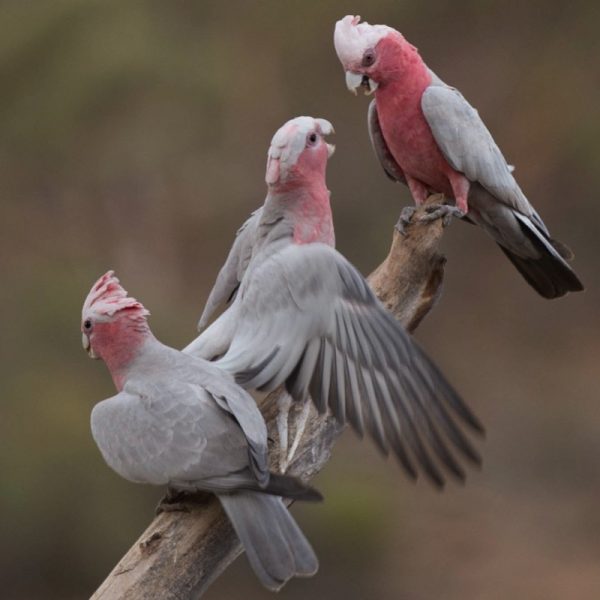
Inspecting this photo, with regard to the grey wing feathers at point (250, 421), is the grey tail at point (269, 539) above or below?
below

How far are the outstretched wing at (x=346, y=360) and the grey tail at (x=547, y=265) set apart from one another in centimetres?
90

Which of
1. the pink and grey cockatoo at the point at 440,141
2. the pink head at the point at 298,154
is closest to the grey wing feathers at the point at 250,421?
the pink head at the point at 298,154

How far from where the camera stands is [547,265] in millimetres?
4531

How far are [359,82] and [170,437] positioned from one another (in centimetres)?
137

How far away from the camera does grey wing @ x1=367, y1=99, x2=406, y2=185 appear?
4.60 metres

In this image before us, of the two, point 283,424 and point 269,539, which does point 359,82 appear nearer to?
point 283,424

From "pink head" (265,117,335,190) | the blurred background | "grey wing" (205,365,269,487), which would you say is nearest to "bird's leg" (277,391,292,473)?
"grey wing" (205,365,269,487)

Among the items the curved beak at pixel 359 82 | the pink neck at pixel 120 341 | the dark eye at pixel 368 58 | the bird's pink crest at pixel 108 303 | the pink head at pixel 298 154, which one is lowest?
the pink neck at pixel 120 341

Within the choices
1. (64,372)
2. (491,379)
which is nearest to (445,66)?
(491,379)

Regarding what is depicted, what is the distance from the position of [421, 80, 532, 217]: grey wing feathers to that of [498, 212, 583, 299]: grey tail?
0.15 metres

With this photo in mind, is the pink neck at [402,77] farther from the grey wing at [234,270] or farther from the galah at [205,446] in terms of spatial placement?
the galah at [205,446]

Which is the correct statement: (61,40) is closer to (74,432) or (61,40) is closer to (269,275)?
(74,432)

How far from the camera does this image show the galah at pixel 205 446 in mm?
3512

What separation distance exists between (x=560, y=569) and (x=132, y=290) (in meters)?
2.98
